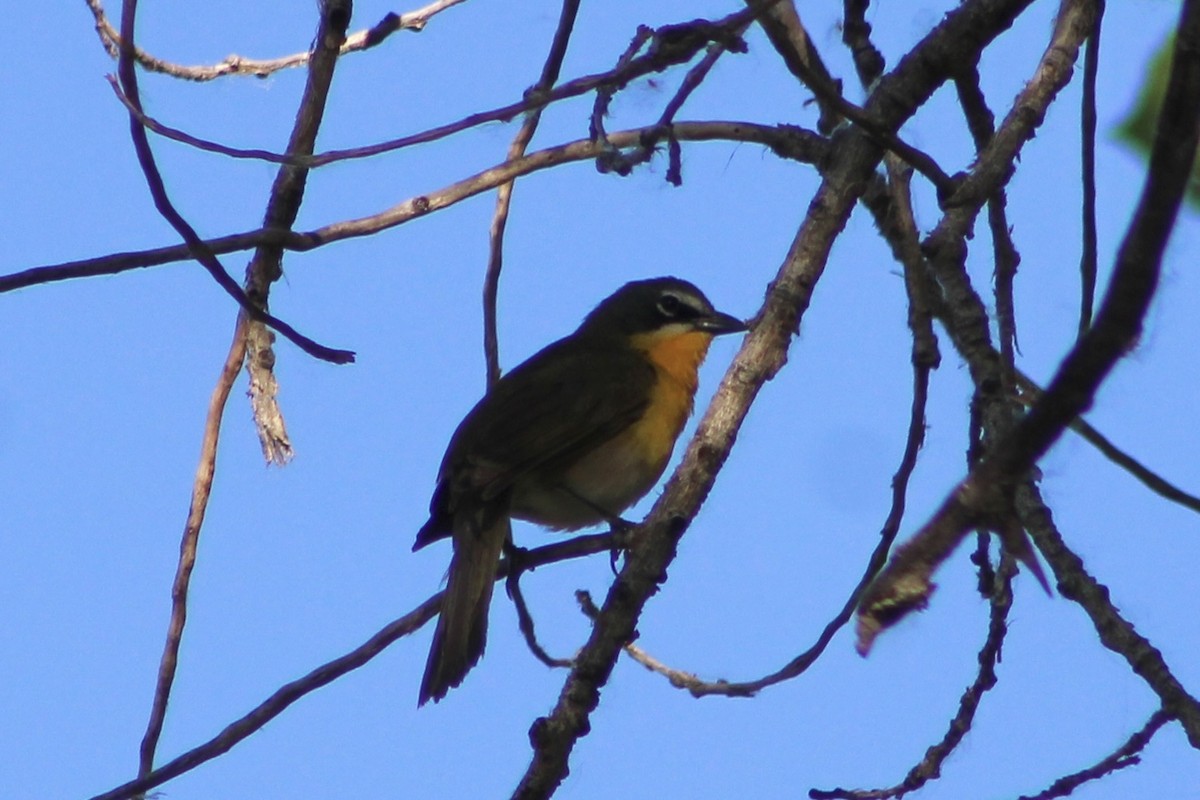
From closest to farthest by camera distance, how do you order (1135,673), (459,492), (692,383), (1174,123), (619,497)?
(1174,123) < (1135,673) < (459,492) < (619,497) < (692,383)

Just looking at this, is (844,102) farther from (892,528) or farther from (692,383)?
(692,383)

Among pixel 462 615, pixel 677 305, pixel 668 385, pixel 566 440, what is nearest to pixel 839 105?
pixel 462 615

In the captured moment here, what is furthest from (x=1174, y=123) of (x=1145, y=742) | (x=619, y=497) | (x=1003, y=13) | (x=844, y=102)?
(x=619, y=497)

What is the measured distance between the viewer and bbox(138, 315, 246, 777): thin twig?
13.3 feet

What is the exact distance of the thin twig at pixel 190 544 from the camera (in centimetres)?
406

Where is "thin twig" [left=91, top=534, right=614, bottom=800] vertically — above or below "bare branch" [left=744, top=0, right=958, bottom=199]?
below

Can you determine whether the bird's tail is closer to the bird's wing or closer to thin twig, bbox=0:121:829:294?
the bird's wing

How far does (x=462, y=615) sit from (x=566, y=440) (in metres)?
1.59

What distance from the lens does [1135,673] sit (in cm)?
342

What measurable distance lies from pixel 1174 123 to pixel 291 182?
3.46 meters

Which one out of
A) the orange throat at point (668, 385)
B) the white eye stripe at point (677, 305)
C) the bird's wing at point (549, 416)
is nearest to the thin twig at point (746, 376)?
the bird's wing at point (549, 416)

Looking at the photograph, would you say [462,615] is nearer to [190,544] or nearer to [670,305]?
[190,544]

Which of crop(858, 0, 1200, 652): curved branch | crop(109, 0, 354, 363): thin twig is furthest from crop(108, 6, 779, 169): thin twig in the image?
crop(858, 0, 1200, 652): curved branch

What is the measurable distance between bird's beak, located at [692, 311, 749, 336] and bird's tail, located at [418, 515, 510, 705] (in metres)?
2.37
